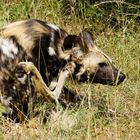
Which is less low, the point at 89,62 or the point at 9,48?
the point at 9,48

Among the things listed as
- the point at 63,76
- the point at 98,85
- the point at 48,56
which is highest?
the point at 48,56

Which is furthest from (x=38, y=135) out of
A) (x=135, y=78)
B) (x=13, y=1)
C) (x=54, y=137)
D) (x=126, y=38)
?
(x=13, y=1)

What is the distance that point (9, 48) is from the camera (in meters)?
4.34

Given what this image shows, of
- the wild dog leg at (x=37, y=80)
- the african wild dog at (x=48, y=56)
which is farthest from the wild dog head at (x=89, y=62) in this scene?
the wild dog leg at (x=37, y=80)

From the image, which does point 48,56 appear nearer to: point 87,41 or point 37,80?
point 37,80

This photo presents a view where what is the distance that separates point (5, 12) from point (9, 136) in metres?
2.62

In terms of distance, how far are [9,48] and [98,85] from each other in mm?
1043

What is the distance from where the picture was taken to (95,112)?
167 inches

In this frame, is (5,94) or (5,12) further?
(5,12)

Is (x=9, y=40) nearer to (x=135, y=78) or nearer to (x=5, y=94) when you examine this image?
(x=5, y=94)

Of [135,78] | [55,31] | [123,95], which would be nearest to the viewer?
[55,31]

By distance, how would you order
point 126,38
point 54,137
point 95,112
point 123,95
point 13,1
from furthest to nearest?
1. point 13,1
2. point 126,38
3. point 123,95
4. point 95,112
5. point 54,137

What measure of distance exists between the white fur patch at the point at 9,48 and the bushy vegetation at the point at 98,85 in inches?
20.3

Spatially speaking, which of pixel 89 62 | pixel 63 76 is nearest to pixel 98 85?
pixel 89 62
